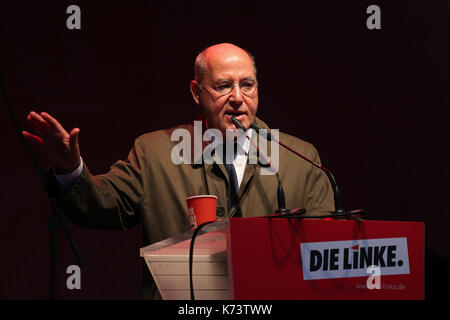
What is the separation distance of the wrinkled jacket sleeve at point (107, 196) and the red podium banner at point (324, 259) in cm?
67

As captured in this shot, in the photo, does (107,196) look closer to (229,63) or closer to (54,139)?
(54,139)

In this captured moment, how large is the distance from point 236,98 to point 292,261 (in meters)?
1.01

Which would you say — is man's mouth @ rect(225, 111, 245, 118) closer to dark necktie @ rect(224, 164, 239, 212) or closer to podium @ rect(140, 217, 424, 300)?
dark necktie @ rect(224, 164, 239, 212)

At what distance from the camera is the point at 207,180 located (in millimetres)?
2084

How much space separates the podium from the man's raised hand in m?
0.38

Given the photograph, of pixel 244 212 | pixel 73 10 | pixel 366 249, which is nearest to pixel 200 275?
pixel 366 249

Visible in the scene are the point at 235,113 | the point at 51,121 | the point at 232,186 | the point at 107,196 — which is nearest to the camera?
the point at 51,121

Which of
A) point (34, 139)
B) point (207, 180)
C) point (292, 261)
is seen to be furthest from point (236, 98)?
point (292, 261)

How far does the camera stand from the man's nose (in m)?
2.16

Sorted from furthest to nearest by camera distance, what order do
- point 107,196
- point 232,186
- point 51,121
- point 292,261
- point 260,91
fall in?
1. point 260,91
2. point 232,186
3. point 107,196
4. point 51,121
5. point 292,261

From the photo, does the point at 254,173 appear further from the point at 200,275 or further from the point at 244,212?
the point at 200,275

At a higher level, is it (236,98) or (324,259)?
(236,98)

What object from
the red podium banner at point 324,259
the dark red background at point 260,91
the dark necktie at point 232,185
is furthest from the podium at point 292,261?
the dark red background at point 260,91

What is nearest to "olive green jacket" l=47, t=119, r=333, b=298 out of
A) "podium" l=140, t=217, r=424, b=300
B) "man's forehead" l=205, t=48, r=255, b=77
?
"man's forehead" l=205, t=48, r=255, b=77
